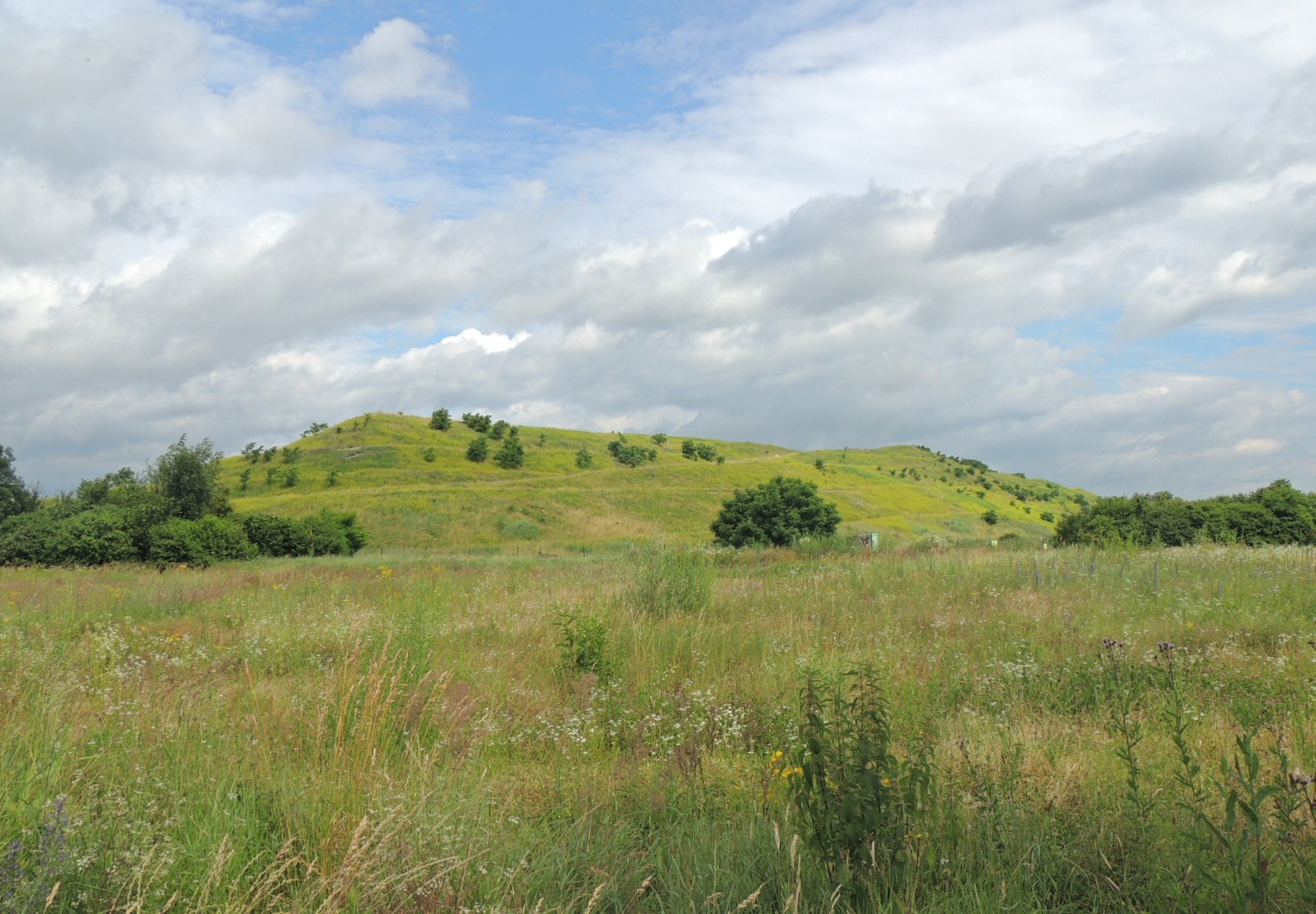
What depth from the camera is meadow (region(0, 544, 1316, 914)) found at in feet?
9.62

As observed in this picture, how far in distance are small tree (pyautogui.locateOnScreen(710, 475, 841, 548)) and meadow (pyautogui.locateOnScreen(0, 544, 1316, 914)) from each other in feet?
87.7

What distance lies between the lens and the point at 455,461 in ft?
254

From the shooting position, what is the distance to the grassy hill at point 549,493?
52.9 metres

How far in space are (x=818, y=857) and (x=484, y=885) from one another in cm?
130

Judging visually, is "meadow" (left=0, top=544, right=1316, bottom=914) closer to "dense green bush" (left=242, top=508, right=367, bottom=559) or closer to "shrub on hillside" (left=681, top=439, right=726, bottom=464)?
"dense green bush" (left=242, top=508, right=367, bottom=559)

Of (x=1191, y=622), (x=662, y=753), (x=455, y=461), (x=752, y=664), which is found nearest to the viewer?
(x=662, y=753)

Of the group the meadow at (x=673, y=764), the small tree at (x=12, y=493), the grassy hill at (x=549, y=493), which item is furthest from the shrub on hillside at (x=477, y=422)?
the meadow at (x=673, y=764)

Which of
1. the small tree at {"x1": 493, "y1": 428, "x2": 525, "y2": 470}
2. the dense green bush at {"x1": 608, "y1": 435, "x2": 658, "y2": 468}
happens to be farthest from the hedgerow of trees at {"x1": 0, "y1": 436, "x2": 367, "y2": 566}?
the dense green bush at {"x1": 608, "y1": 435, "x2": 658, "y2": 468}

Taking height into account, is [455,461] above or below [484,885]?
above

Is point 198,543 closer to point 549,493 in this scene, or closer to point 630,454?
point 549,493

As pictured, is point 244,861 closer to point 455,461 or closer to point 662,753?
point 662,753

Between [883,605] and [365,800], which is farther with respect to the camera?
[883,605]

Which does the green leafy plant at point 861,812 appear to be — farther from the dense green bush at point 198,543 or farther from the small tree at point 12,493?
the small tree at point 12,493

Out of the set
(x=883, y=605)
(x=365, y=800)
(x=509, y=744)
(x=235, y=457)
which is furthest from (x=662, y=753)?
(x=235, y=457)
